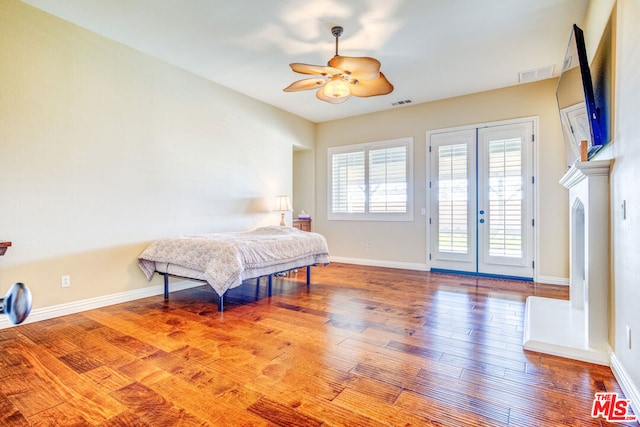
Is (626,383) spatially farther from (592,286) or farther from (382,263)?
(382,263)

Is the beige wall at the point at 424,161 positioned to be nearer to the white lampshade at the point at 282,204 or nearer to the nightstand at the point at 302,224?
the nightstand at the point at 302,224

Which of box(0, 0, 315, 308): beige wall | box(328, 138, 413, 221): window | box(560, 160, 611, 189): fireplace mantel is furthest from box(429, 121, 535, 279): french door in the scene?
box(0, 0, 315, 308): beige wall

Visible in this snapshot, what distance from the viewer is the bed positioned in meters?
3.12

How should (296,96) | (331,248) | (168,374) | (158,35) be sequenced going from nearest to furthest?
(168,374), (158,35), (296,96), (331,248)

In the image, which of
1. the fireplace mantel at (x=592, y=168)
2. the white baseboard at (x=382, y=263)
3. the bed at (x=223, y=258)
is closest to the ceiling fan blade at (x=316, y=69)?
the bed at (x=223, y=258)

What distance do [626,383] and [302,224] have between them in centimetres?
503

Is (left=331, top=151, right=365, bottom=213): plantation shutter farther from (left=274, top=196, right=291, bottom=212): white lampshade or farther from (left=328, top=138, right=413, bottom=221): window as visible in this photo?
(left=274, top=196, right=291, bottom=212): white lampshade

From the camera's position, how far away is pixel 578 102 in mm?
2594

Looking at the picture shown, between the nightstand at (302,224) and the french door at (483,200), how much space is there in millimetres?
2352

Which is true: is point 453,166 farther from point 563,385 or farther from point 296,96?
point 563,385

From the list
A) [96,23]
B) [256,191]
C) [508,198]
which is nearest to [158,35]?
[96,23]

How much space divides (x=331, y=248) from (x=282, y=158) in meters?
2.09

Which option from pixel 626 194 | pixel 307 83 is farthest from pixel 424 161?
pixel 626 194

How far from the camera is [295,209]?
7004 millimetres
